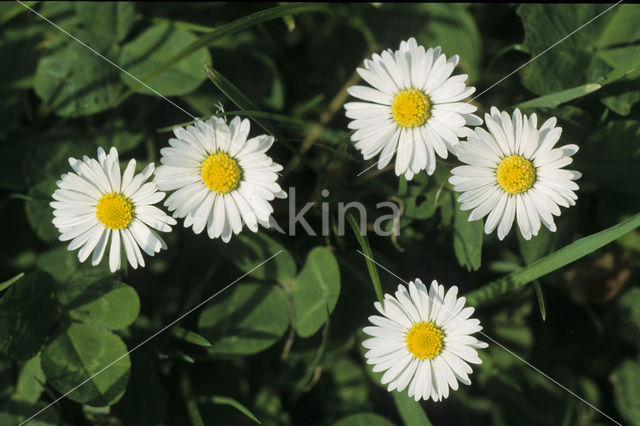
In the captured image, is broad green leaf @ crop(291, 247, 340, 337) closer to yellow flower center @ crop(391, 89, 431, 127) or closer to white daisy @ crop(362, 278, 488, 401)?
white daisy @ crop(362, 278, 488, 401)

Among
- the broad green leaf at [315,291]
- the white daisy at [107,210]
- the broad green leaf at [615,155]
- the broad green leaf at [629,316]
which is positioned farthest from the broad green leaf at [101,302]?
the broad green leaf at [629,316]

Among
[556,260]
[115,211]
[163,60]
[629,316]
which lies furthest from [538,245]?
[163,60]

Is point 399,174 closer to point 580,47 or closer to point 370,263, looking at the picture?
point 370,263

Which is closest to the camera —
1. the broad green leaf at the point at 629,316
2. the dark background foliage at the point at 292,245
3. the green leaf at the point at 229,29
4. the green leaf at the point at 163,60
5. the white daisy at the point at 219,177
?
the white daisy at the point at 219,177

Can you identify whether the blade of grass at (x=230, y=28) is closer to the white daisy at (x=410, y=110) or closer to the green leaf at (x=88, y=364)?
the white daisy at (x=410, y=110)

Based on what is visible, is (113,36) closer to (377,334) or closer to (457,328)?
(377,334)
